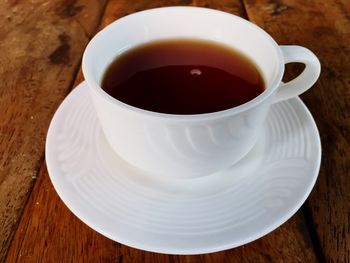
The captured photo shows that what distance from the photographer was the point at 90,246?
1.93 feet

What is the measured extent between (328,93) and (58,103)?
0.54 metres

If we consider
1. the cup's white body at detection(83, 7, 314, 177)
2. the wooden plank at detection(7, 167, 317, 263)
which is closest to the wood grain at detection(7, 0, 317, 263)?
the wooden plank at detection(7, 167, 317, 263)

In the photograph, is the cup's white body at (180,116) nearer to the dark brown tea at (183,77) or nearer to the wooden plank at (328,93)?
the dark brown tea at (183,77)

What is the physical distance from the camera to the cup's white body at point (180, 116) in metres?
0.53

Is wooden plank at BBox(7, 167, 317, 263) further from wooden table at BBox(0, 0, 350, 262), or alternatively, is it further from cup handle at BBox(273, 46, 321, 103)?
cup handle at BBox(273, 46, 321, 103)

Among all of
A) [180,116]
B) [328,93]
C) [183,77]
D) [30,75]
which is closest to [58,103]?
[30,75]

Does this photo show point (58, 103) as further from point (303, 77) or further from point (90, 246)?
point (303, 77)

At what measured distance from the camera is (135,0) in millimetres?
1177

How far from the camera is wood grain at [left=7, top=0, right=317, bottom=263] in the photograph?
574 mm

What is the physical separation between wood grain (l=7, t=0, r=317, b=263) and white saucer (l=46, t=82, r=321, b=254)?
0.18 ft

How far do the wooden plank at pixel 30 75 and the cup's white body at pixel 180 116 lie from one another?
180mm

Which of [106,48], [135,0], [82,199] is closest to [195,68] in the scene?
[106,48]

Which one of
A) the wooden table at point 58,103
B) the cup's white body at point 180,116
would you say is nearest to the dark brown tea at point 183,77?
the cup's white body at point 180,116

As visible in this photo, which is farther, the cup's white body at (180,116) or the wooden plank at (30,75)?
the wooden plank at (30,75)
